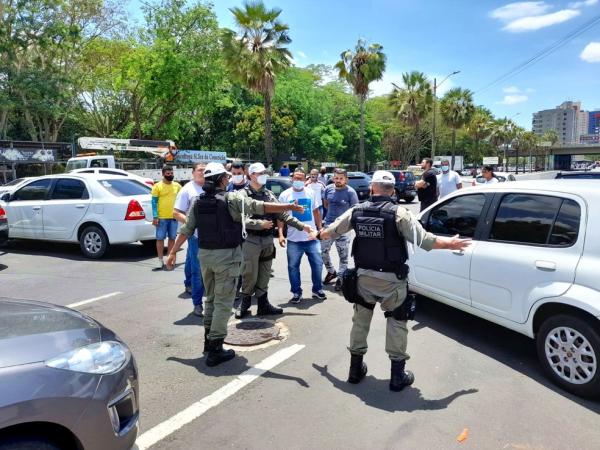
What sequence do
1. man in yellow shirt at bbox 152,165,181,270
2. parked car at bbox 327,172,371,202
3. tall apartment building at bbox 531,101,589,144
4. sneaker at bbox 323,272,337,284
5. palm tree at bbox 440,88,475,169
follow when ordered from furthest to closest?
tall apartment building at bbox 531,101,589,144
palm tree at bbox 440,88,475,169
parked car at bbox 327,172,371,202
man in yellow shirt at bbox 152,165,181,270
sneaker at bbox 323,272,337,284

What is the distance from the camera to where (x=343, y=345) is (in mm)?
4574

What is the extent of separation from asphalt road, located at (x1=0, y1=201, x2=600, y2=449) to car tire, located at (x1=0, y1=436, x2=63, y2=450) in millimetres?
1038

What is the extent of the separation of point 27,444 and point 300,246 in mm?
4263

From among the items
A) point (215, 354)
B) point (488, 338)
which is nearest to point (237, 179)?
point (215, 354)

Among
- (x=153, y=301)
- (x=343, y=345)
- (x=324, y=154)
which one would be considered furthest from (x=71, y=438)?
Result: (x=324, y=154)

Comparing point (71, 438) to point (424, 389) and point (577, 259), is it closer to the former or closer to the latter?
point (424, 389)

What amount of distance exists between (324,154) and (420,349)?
36038 millimetres

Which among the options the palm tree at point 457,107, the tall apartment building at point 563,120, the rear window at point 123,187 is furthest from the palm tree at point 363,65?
the tall apartment building at point 563,120

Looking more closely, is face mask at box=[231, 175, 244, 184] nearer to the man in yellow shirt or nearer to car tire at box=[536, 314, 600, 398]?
the man in yellow shirt

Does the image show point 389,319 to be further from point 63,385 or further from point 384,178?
point 63,385

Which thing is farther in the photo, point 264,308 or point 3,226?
point 3,226

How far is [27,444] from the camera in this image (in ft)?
6.55

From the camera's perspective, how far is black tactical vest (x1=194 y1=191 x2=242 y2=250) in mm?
4133

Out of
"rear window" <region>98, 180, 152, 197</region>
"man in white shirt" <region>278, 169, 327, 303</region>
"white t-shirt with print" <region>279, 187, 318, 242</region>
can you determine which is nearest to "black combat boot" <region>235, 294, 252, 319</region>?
"man in white shirt" <region>278, 169, 327, 303</region>
